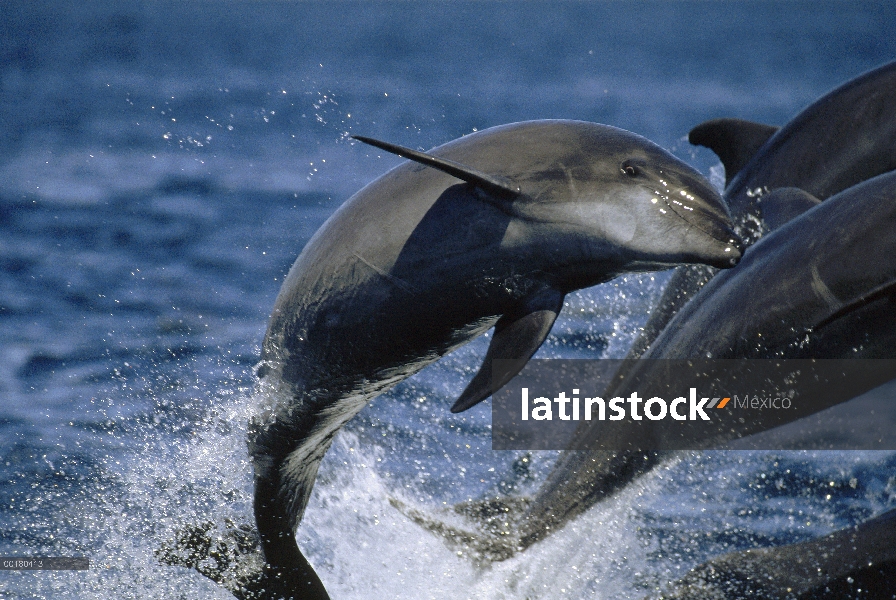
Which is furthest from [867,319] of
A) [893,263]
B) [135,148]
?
[135,148]

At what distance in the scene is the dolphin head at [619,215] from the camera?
4.77 m

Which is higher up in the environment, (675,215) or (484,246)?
(675,215)

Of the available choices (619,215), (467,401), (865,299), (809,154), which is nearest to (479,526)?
(467,401)

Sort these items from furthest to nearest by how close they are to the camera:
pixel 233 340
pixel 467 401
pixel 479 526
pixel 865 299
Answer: pixel 233 340, pixel 479 526, pixel 865 299, pixel 467 401

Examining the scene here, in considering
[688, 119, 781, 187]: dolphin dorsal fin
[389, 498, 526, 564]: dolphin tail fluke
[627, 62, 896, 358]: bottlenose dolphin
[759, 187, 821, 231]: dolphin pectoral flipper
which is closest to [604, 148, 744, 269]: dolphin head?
[759, 187, 821, 231]: dolphin pectoral flipper

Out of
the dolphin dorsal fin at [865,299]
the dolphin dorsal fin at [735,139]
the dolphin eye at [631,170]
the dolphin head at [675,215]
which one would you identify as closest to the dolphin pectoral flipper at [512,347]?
the dolphin head at [675,215]

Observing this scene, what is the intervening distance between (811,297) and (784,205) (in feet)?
4.52

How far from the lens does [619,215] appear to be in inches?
190

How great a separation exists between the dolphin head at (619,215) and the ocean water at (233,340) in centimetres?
231

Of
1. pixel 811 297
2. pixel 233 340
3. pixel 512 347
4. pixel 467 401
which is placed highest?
pixel 811 297

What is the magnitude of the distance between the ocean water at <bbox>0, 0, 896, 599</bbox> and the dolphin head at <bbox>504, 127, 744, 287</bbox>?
7.57ft

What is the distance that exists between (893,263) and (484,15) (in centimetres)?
3599

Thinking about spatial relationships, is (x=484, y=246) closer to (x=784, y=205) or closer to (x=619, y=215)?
(x=619, y=215)

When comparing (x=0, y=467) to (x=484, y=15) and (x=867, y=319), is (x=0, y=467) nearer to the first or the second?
(x=867, y=319)
